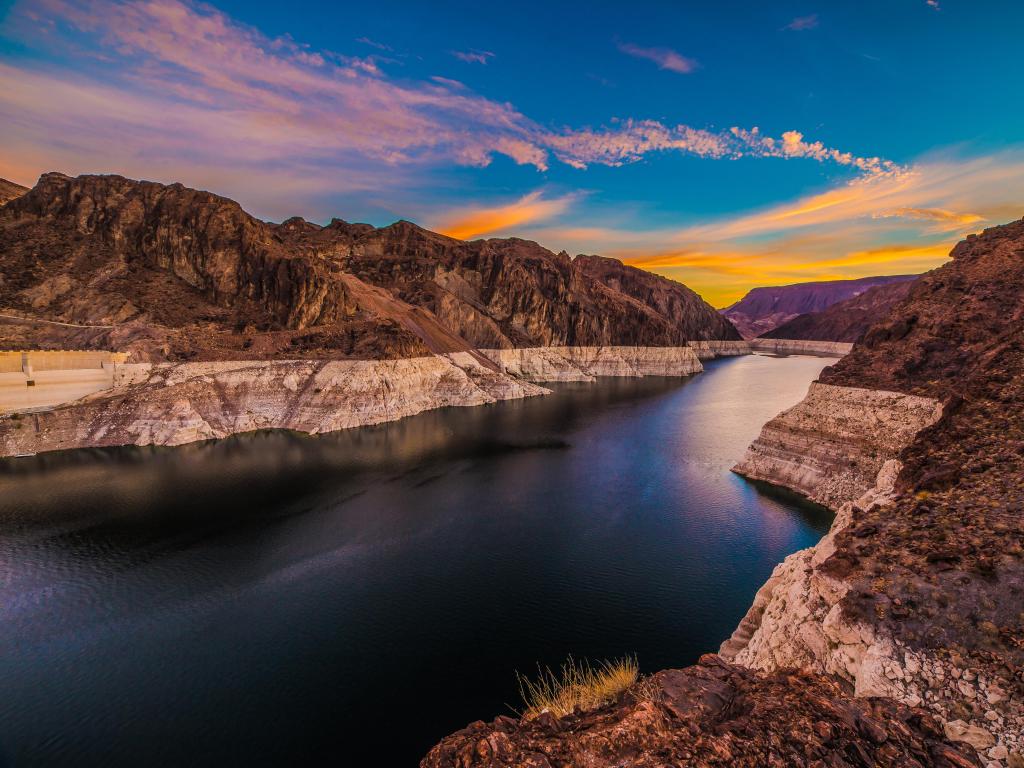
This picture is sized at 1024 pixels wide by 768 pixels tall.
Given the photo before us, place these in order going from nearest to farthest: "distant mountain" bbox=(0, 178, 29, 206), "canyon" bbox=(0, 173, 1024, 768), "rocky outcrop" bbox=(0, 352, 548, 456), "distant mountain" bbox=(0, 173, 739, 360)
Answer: "canyon" bbox=(0, 173, 1024, 768) < "rocky outcrop" bbox=(0, 352, 548, 456) < "distant mountain" bbox=(0, 173, 739, 360) < "distant mountain" bbox=(0, 178, 29, 206)

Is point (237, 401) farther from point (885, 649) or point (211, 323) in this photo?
point (885, 649)

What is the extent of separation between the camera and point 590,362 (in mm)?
147625

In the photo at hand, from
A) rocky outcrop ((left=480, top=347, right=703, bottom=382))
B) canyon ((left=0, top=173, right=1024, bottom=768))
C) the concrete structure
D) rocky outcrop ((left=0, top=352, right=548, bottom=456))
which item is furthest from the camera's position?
rocky outcrop ((left=480, top=347, right=703, bottom=382))

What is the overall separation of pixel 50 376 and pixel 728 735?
7736 centimetres

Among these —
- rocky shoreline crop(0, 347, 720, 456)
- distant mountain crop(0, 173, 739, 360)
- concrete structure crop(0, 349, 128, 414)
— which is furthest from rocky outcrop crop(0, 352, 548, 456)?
distant mountain crop(0, 173, 739, 360)

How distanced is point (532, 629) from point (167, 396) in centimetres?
6008

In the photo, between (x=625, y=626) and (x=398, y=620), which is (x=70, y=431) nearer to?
(x=398, y=620)

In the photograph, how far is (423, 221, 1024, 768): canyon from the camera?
7645 millimetres

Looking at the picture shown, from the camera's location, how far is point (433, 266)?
444 feet

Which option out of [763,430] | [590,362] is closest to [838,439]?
[763,430]

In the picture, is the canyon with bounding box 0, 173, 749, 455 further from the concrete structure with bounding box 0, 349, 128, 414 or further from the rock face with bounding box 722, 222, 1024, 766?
the rock face with bounding box 722, 222, 1024, 766

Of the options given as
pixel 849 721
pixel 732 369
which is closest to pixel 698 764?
pixel 849 721

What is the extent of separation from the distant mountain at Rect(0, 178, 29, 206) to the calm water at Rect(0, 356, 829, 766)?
277 ft

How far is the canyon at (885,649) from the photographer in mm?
7645
